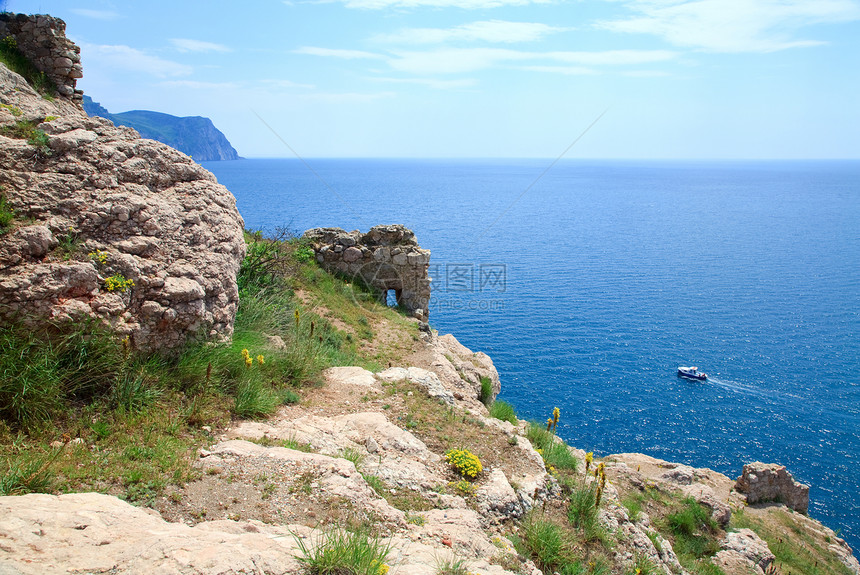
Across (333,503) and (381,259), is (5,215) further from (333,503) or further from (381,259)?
(381,259)

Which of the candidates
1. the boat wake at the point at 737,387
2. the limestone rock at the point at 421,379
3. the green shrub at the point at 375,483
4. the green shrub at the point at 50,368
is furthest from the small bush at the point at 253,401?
the boat wake at the point at 737,387

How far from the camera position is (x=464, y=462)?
783cm

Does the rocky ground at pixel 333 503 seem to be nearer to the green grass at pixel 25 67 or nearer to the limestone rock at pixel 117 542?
the limestone rock at pixel 117 542

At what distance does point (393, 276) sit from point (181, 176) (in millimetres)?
12633

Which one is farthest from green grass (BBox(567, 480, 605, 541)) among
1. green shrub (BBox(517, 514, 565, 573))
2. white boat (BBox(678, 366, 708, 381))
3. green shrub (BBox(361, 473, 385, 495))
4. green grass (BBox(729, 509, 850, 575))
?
white boat (BBox(678, 366, 708, 381))

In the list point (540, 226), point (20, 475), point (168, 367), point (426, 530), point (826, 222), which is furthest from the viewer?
point (826, 222)

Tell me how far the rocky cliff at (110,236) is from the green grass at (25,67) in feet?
30.6

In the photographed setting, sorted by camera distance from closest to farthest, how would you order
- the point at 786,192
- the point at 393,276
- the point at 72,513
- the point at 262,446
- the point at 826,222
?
the point at 72,513, the point at 262,446, the point at 393,276, the point at 826,222, the point at 786,192

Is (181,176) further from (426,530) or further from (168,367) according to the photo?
(426,530)

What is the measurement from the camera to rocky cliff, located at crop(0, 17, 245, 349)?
6.75 meters

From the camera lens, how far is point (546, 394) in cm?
3653

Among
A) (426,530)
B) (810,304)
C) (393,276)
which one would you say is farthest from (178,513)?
(810,304)

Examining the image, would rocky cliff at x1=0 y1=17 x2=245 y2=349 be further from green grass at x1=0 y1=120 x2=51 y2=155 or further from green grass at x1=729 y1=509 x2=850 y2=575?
green grass at x1=729 y1=509 x2=850 y2=575

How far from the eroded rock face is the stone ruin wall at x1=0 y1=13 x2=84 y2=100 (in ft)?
30.1
